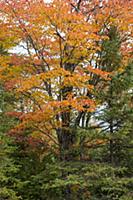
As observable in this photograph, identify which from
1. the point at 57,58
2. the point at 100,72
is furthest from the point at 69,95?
the point at 57,58

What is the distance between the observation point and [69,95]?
12.0 meters

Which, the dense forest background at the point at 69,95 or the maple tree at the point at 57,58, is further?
the maple tree at the point at 57,58

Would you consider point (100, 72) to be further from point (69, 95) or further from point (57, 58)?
point (57, 58)

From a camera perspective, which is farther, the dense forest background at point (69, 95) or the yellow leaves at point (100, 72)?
the yellow leaves at point (100, 72)

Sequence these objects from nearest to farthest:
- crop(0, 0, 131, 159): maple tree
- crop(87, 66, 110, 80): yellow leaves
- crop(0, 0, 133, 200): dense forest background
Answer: crop(0, 0, 133, 200): dense forest background < crop(0, 0, 131, 159): maple tree < crop(87, 66, 110, 80): yellow leaves

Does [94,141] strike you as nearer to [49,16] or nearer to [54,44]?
[54,44]

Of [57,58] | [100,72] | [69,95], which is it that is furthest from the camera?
[57,58]

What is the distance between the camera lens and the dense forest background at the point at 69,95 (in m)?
11.4

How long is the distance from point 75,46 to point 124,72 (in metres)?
1.90

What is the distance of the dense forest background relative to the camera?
1139cm

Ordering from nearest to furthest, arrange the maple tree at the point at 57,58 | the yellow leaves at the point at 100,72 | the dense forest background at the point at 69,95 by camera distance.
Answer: the dense forest background at the point at 69,95
the maple tree at the point at 57,58
the yellow leaves at the point at 100,72

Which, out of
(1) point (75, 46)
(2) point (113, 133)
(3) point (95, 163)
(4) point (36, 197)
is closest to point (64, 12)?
(1) point (75, 46)

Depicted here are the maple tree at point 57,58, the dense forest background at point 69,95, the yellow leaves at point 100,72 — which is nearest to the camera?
the dense forest background at point 69,95

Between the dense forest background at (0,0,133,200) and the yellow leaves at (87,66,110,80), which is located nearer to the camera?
the dense forest background at (0,0,133,200)
